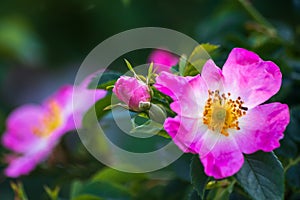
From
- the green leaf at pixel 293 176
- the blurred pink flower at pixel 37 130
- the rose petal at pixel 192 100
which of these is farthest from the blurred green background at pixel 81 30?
the rose petal at pixel 192 100

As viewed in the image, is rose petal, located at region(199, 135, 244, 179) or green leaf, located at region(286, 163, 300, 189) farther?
green leaf, located at region(286, 163, 300, 189)

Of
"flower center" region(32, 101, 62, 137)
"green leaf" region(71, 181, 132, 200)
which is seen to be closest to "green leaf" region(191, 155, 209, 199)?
"green leaf" region(71, 181, 132, 200)

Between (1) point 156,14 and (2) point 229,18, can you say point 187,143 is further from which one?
(1) point 156,14

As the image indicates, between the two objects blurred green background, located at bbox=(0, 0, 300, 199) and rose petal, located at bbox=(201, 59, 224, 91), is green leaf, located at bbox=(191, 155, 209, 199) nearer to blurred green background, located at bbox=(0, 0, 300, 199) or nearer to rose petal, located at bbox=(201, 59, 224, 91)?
rose petal, located at bbox=(201, 59, 224, 91)

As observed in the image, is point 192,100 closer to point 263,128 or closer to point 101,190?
point 263,128

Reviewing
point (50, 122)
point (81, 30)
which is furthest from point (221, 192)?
point (81, 30)
